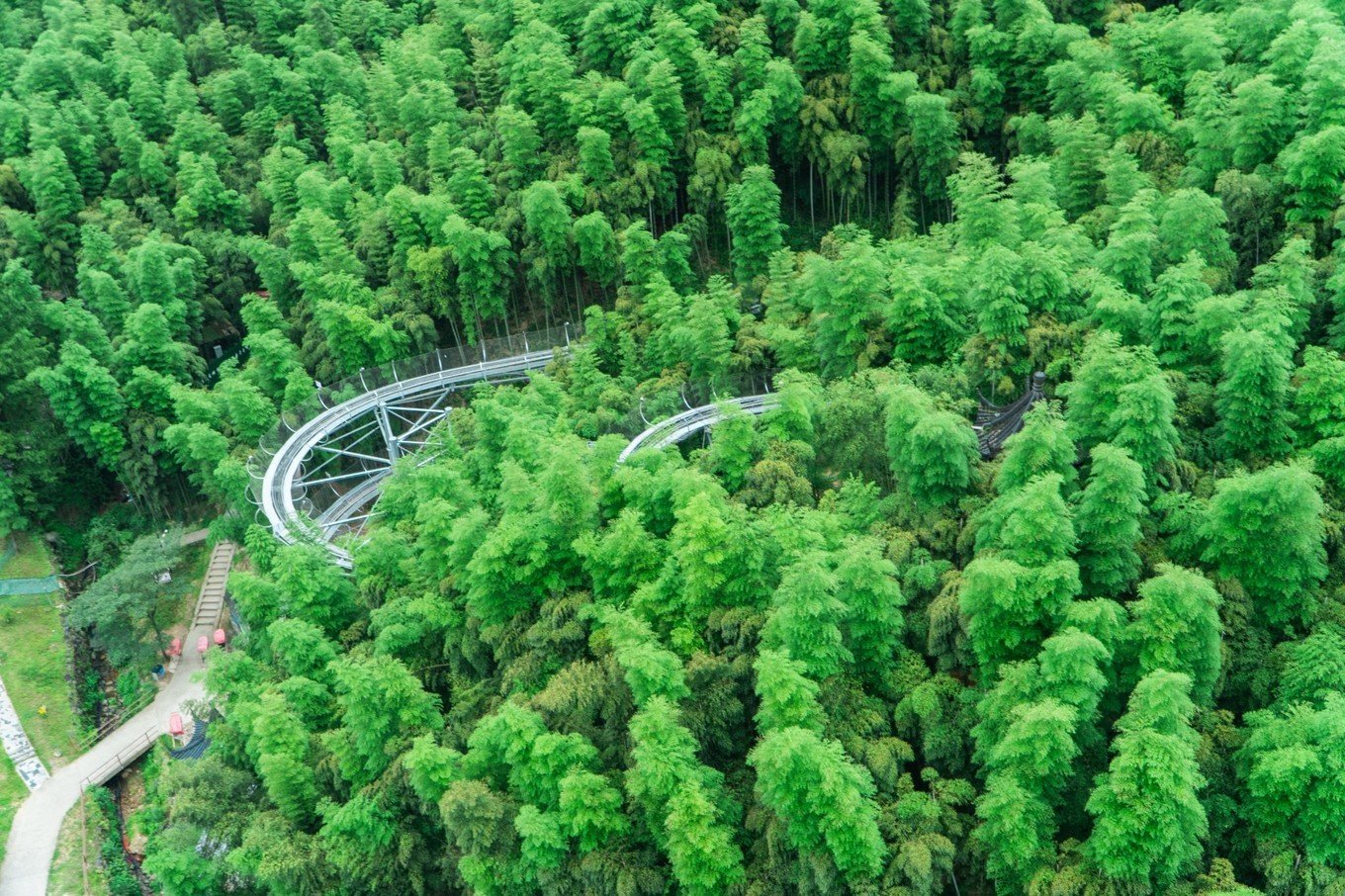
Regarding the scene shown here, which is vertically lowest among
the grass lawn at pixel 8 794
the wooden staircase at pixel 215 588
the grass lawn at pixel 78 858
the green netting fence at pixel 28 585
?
the grass lawn at pixel 78 858

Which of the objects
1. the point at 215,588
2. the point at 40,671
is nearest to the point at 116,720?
the point at 40,671

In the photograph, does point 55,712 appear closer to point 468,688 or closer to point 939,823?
point 468,688

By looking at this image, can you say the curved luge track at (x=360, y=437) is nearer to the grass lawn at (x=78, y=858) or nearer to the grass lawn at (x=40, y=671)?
the grass lawn at (x=40, y=671)

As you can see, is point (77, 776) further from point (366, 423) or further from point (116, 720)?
point (366, 423)

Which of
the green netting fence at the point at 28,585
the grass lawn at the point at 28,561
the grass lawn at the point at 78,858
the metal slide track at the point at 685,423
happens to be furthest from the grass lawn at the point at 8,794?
the metal slide track at the point at 685,423

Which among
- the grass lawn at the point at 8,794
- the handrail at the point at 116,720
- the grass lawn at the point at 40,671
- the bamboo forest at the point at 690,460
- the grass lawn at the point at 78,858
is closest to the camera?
the bamboo forest at the point at 690,460

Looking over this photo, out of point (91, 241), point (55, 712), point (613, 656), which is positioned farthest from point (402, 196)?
point (613, 656)
